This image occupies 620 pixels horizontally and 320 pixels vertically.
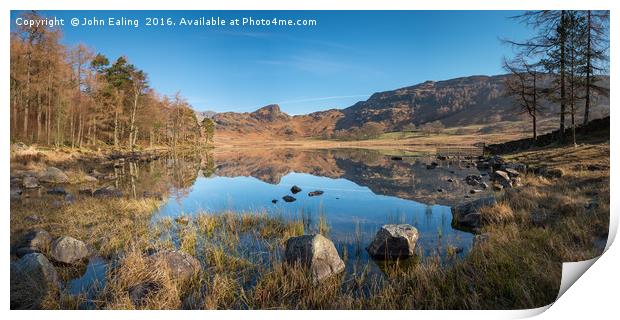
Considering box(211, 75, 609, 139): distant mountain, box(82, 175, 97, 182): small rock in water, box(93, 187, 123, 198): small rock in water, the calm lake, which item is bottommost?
the calm lake

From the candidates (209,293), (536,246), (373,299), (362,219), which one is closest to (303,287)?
(373,299)

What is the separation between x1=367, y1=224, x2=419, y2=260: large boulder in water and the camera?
205 inches

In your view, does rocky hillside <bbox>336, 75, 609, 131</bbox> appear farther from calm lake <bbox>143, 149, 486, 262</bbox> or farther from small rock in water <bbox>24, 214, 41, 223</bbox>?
small rock in water <bbox>24, 214, 41, 223</bbox>

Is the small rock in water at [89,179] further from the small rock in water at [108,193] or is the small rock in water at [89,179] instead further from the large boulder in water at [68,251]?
the large boulder in water at [68,251]

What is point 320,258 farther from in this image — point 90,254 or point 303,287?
point 90,254

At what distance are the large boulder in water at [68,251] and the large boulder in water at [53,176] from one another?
394 inches

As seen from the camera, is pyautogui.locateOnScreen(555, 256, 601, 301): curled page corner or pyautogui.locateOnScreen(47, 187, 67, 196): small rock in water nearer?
pyautogui.locateOnScreen(555, 256, 601, 301): curled page corner

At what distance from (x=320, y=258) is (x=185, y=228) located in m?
3.90

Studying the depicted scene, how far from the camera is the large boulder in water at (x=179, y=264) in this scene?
410cm

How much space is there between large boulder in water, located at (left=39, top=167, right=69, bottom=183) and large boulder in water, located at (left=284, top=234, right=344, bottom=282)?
1299 centimetres

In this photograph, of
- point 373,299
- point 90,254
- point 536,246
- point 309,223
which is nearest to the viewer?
point 373,299

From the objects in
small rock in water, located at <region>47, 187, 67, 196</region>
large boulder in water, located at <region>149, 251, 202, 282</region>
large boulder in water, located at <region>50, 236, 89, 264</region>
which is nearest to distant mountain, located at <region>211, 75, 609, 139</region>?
small rock in water, located at <region>47, 187, 67, 196</region>

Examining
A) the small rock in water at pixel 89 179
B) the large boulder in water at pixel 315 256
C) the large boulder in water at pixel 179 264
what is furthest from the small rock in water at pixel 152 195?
the large boulder in water at pixel 315 256
